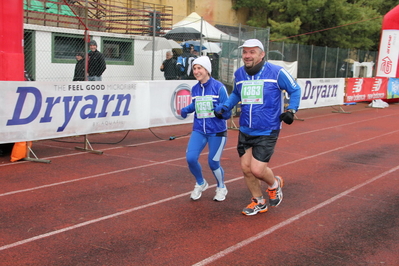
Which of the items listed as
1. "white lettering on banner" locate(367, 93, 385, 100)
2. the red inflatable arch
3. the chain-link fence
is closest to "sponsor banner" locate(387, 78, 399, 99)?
the red inflatable arch

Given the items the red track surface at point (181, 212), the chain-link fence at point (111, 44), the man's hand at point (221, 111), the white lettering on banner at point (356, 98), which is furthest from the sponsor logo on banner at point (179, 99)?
the white lettering on banner at point (356, 98)

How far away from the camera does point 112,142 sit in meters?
11.9

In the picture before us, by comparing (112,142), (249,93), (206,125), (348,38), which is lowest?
(112,142)

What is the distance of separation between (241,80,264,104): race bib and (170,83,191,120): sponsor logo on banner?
5763 millimetres

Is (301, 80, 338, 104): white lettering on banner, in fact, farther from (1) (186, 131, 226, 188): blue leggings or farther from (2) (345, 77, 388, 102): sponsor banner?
(1) (186, 131, 226, 188): blue leggings

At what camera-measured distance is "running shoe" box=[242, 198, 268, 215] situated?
6320mm

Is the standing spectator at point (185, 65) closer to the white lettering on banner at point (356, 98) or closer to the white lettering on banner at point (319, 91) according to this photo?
the white lettering on banner at point (319, 91)

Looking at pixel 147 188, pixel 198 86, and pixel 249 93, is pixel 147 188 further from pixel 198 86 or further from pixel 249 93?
pixel 249 93

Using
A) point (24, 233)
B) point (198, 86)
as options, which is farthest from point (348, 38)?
point (24, 233)

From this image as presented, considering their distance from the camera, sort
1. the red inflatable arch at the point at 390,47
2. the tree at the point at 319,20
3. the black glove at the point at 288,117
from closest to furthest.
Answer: the black glove at the point at 288,117 < the red inflatable arch at the point at 390,47 < the tree at the point at 319,20

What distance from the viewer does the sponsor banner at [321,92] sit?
58.8 ft

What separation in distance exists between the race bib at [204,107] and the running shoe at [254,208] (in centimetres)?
132

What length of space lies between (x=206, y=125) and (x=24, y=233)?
2.72 meters

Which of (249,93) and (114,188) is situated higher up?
(249,93)
